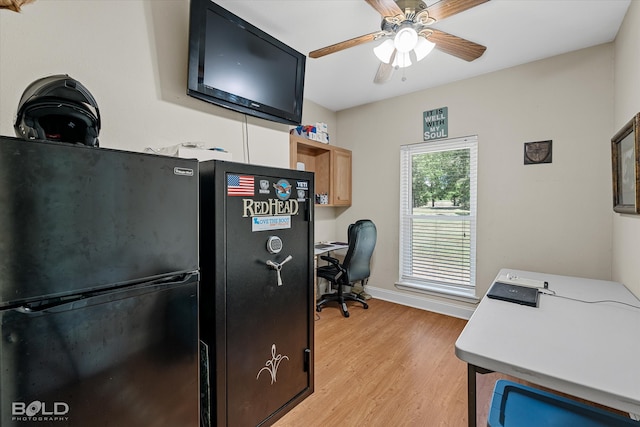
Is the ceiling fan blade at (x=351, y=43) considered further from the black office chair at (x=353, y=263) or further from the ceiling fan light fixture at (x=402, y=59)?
the black office chair at (x=353, y=263)

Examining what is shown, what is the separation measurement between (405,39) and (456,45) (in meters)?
0.47

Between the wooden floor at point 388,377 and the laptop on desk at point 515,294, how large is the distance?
74 centimetres

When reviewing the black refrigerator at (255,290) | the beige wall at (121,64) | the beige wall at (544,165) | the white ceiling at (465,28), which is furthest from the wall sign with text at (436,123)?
the beige wall at (121,64)

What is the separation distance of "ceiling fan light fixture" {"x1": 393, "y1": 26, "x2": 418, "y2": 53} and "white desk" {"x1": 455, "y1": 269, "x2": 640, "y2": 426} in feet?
5.30

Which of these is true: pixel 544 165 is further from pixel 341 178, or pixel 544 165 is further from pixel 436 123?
pixel 341 178

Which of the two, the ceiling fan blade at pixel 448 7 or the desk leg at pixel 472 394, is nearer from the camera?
the desk leg at pixel 472 394

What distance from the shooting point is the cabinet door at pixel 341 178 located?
140 inches

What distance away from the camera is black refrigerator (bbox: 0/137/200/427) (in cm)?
78

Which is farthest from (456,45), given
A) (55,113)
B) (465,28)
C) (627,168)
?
(55,113)

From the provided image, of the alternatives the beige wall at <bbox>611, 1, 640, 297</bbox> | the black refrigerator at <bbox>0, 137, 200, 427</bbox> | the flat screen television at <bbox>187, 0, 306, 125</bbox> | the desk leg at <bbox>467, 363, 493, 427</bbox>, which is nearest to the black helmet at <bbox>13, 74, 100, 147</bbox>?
the black refrigerator at <bbox>0, 137, 200, 427</bbox>

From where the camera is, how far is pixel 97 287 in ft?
3.02

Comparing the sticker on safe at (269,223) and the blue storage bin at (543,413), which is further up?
the sticker on safe at (269,223)

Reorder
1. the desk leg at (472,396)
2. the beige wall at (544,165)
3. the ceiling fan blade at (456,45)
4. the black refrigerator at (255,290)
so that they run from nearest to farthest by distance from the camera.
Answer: the desk leg at (472,396) → the black refrigerator at (255,290) → the ceiling fan blade at (456,45) → the beige wall at (544,165)

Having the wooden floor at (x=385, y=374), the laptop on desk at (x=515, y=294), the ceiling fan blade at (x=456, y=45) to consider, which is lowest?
the wooden floor at (x=385, y=374)
